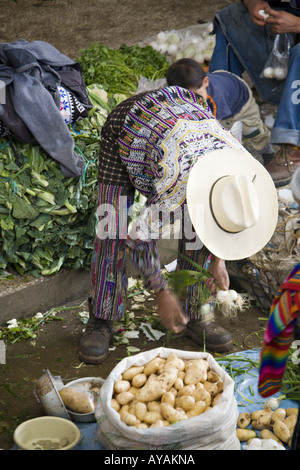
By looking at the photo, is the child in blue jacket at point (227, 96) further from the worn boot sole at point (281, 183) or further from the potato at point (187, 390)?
the potato at point (187, 390)

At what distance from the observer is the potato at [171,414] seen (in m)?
2.43

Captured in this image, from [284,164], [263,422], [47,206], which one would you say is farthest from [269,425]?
[284,164]

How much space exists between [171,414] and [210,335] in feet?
3.82

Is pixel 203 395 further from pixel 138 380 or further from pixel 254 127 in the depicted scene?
pixel 254 127

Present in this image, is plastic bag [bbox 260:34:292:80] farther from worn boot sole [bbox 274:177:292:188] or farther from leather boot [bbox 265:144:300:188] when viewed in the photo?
worn boot sole [bbox 274:177:292:188]

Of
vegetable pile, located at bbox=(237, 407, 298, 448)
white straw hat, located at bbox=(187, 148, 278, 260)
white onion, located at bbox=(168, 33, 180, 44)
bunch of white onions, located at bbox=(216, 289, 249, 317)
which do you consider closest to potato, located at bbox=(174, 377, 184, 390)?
vegetable pile, located at bbox=(237, 407, 298, 448)

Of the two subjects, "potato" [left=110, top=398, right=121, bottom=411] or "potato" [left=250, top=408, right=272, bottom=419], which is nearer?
"potato" [left=110, top=398, right=121, bottom=411]

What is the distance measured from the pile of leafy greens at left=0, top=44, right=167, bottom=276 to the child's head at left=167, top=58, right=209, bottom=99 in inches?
22.1

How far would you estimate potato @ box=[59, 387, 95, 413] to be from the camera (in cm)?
274

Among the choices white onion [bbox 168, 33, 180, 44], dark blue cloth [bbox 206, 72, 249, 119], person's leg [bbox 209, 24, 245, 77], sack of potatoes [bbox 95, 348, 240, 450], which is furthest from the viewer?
white onion [bbox 168, 33, 180, 44]

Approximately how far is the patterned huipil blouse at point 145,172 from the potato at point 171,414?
621mm

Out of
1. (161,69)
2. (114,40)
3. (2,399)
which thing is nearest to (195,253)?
(2,399)

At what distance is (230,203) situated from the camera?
8.32 ft

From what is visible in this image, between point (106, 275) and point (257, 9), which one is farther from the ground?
point (257, 9)
